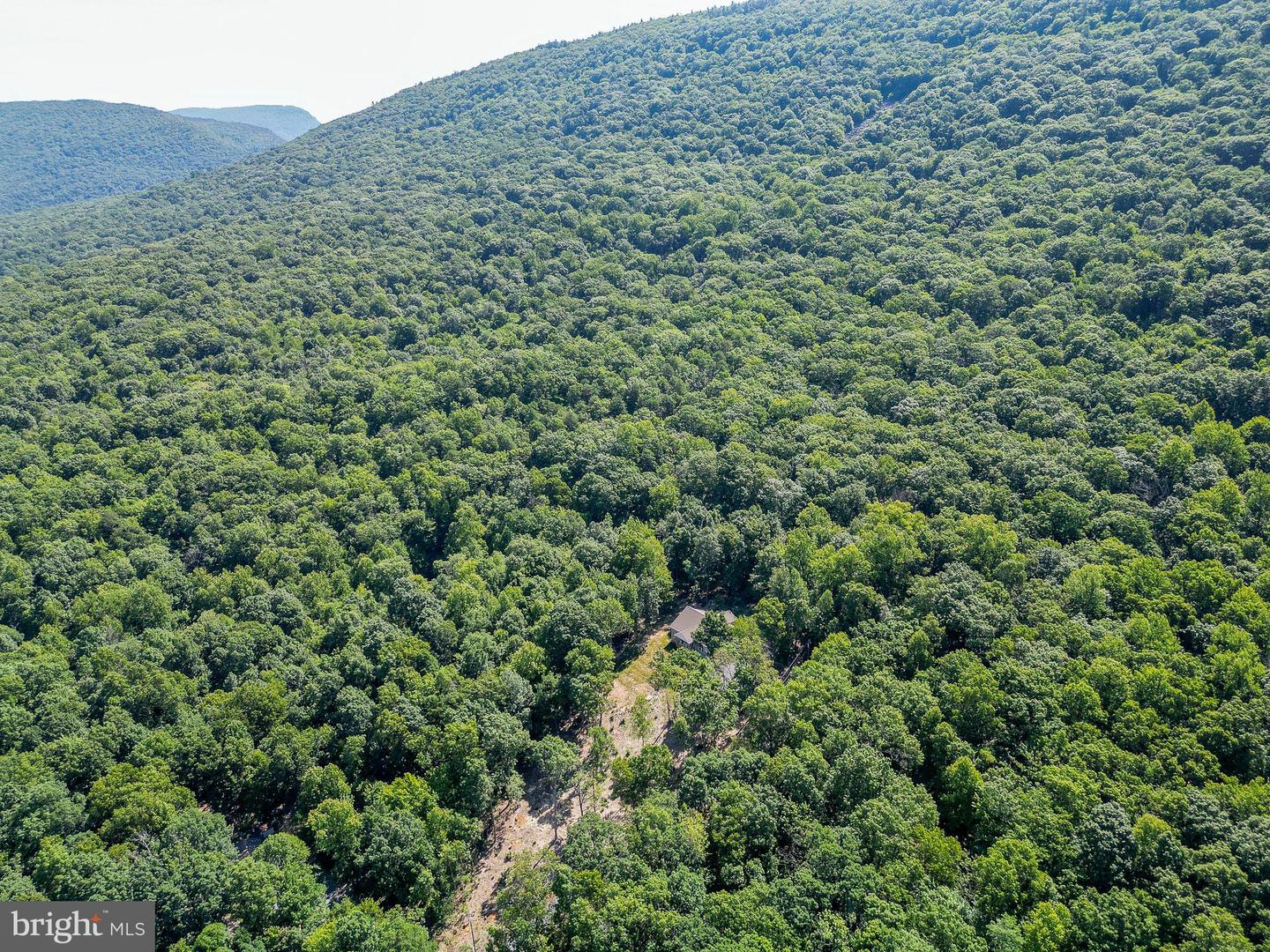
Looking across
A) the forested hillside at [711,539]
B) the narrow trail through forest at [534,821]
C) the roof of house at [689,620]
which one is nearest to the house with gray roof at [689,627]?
the roof of house at [689,620]

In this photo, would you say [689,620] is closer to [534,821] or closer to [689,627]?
[689,627]

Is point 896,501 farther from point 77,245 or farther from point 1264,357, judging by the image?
point 77,245

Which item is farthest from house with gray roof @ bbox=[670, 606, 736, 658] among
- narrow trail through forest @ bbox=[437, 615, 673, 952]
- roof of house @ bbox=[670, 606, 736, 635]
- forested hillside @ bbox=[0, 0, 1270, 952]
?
narrow trail through forest @ bbox=[437, 615, 673, 952]

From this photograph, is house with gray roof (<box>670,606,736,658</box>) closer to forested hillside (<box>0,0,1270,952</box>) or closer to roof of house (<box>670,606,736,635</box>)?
roof of house (<box>670,606,736,635</box>)

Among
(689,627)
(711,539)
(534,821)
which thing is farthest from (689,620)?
(534,821)

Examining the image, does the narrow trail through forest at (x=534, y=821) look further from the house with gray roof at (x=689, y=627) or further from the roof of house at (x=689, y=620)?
the roof of house at (x=689, y=620)

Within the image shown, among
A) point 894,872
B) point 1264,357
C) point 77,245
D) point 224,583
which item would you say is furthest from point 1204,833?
point 77,245
